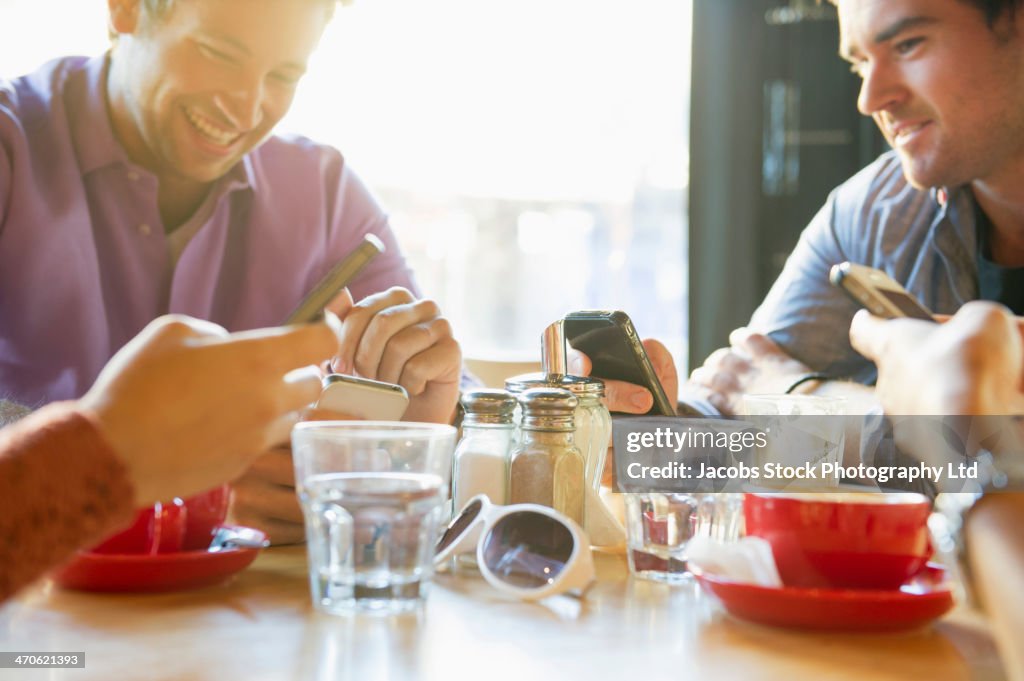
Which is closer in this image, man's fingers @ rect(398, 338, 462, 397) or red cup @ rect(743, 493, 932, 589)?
red cup @ rect(743, 493, 932, 589)

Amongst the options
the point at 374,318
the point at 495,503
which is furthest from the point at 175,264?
the point at 495,503

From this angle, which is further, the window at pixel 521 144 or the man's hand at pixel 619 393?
the window at pixel 521 144

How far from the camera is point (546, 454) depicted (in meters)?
0.90

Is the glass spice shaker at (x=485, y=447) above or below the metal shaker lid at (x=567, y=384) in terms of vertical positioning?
below

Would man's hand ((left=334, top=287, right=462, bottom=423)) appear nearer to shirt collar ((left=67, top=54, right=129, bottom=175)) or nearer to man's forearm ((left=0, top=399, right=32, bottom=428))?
man's forearm ((left=0, top=399, right=32, bottom=428))

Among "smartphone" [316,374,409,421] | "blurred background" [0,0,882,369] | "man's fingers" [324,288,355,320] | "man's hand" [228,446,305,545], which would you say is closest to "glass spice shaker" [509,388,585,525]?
"smartphone" [316,374,409,421]

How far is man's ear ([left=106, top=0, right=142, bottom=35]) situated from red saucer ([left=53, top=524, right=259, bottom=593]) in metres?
1.24

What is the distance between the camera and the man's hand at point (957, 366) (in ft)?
2.40

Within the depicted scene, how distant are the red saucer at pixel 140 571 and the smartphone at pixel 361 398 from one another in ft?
0.73

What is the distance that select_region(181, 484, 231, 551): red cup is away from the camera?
Answer: 2.65 feet

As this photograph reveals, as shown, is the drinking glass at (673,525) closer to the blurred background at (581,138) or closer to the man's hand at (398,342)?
the man's hand at (398,342)

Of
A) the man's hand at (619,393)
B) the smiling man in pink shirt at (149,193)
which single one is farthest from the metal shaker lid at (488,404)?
the smiling man in pink shirt at (149,193)

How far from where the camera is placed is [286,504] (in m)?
0.97

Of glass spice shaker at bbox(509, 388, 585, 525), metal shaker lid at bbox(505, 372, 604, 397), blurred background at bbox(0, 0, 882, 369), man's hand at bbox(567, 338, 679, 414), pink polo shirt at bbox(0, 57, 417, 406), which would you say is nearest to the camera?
glass spice shaker at bbox(509, 388, 585, 525)
